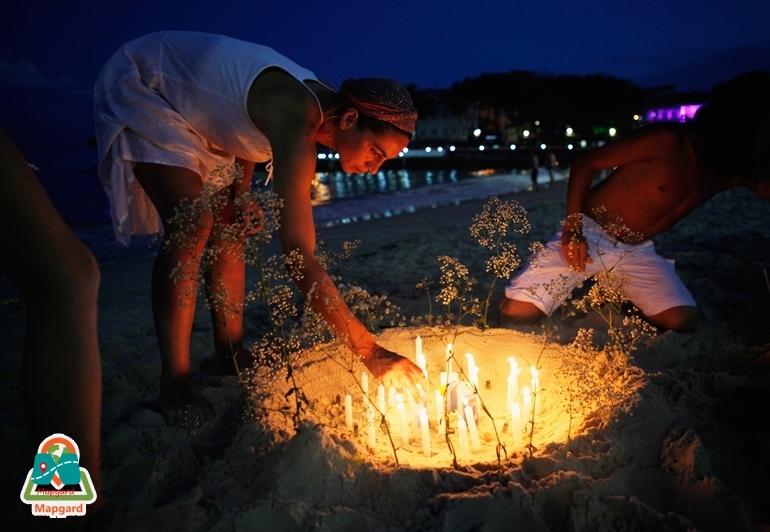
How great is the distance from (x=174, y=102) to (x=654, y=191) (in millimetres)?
3110

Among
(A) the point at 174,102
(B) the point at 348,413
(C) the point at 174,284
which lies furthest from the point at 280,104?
(B) the point at 348,413

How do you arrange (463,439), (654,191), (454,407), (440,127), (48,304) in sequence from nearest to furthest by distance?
(48,304) → (463,439) → (454,407) → (654,191) → (440,127)

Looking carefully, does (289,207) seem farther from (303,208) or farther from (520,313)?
(520,313)

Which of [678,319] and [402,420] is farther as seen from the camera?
[678,319]

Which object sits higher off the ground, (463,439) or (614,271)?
(614,271)

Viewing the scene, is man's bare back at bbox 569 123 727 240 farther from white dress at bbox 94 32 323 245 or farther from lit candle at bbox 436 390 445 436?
white dress at bbox 94 32 323 245

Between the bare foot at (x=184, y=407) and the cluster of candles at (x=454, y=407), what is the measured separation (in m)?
0.69

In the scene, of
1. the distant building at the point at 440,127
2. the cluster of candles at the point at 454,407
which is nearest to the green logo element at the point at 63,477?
the cluster of candles at the point at 454,407

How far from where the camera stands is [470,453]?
2.30 m

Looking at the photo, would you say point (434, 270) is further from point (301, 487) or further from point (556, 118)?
point (556, 118)

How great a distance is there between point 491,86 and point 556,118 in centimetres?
959

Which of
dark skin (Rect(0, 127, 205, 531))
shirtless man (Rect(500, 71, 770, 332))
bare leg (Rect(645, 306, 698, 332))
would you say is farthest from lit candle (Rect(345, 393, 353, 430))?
bare leg (Rect(645, 306, 698, 332))

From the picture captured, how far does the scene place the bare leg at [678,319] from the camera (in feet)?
11.4

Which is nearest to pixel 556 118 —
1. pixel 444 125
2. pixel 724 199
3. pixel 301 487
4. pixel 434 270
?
pixel 444 125
